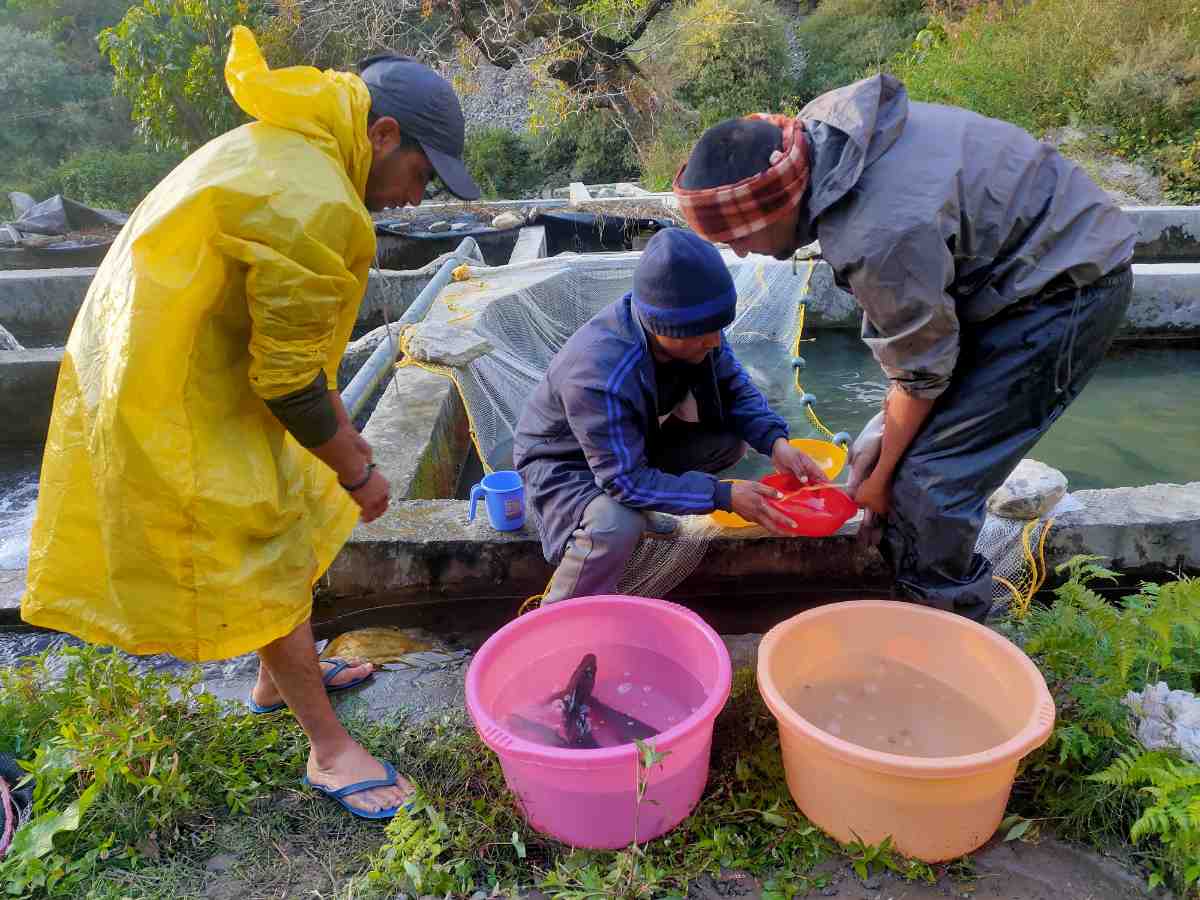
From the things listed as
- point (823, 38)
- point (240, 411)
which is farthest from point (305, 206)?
point (823, 38)

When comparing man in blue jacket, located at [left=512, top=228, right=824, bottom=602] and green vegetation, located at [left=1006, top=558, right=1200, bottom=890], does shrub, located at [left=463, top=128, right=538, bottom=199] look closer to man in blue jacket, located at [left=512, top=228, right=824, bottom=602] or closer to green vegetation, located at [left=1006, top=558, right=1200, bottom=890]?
man in blue jacket, located at [left=512, top=228, right=824, bottom=602]

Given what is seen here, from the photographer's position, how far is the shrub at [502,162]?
17.7 m

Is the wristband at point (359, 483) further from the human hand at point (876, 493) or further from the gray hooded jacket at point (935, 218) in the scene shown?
the human hand at point (876, 493)

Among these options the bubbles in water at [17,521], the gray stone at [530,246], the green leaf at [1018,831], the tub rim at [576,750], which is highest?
the tub rim at [576,750]

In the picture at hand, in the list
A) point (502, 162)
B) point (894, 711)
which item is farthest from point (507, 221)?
point (894, 711)

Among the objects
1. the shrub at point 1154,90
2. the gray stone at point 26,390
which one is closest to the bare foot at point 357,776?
the gray stone at point 26,390

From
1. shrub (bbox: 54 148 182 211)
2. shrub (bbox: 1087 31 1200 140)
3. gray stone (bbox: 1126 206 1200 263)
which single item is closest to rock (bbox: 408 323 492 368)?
gray stone (bbox: 1126 206 1200 263)

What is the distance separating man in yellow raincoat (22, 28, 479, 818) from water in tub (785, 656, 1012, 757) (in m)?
1.40

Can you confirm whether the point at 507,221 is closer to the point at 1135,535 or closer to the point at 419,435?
the point at 419,435

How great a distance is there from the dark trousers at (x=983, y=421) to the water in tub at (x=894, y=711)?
0.99ft

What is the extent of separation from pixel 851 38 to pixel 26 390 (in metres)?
17.2

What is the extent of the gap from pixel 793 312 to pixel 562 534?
388 cm

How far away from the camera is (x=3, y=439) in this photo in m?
6.02

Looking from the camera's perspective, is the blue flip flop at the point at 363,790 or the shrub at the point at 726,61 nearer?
the blue flip flop at the point at 363,790
